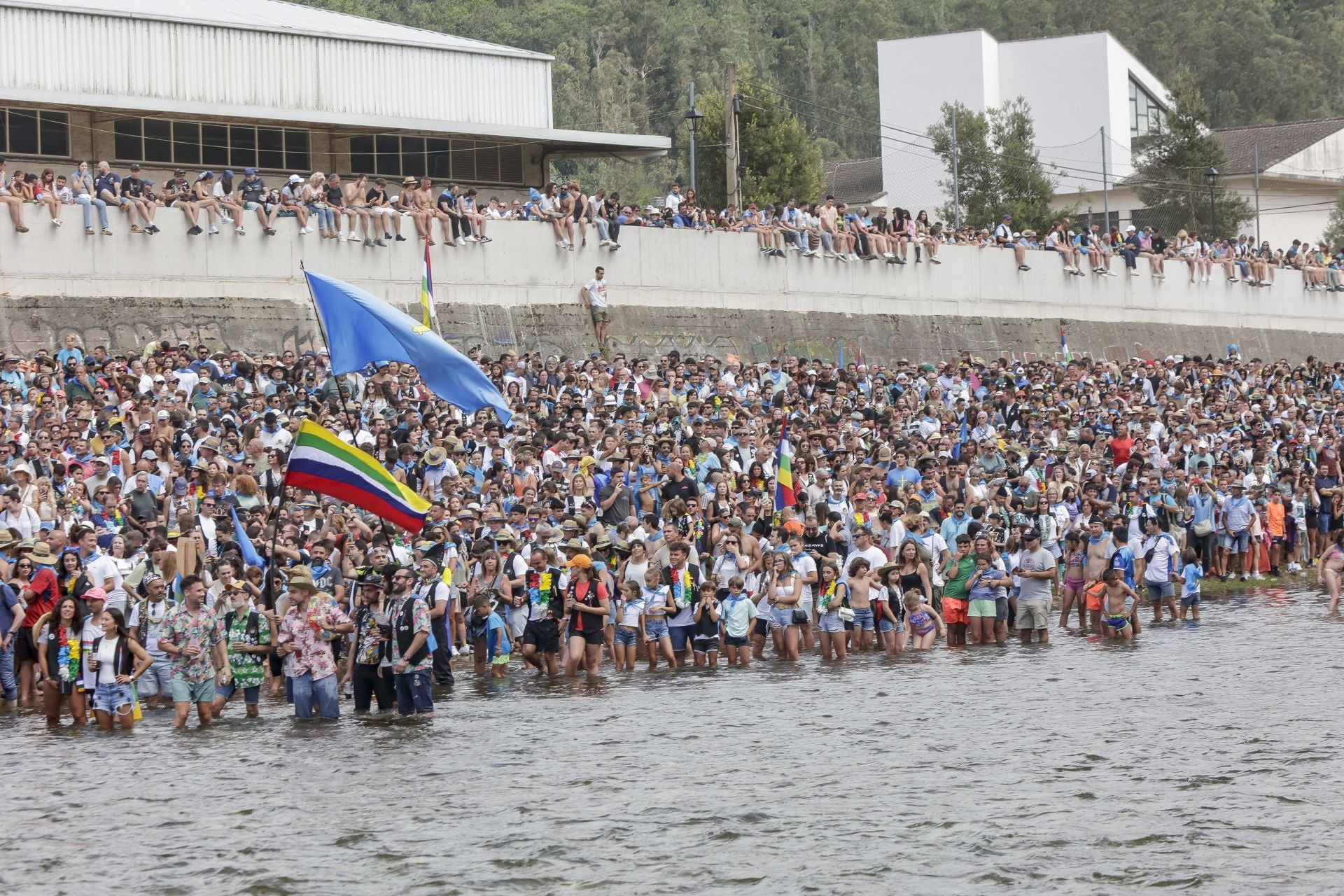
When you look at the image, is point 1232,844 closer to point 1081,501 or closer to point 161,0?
point 1081,501

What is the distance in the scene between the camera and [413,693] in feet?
54.4

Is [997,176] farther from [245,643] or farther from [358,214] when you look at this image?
[245,643]

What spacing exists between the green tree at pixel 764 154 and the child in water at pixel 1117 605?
34.7 metres

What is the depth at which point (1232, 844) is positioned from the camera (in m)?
11.9

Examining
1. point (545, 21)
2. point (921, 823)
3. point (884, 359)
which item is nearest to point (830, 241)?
point (884, 359)

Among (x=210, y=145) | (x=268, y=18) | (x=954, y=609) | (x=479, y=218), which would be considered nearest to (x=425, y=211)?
(x=479, y=218)

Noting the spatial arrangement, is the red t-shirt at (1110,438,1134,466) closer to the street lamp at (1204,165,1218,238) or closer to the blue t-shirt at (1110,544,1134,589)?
the blue t-shirt at (1110,544,1134,589)

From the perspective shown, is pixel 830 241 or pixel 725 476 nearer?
pixel 725 476

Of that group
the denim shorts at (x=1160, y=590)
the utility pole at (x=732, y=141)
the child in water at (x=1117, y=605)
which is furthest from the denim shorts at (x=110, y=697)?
the utility pole at (x=732, y=141)

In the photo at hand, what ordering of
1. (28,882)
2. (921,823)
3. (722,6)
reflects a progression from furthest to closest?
(722,6) < (921,823) < (28,882)

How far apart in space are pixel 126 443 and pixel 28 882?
1162 cm

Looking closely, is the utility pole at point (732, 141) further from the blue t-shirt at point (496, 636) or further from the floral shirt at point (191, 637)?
the floral shirt at point (191, 637)

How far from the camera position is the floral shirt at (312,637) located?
16.1 m

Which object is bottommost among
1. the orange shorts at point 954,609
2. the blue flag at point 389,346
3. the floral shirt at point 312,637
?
the orange shorts at point 954,609
